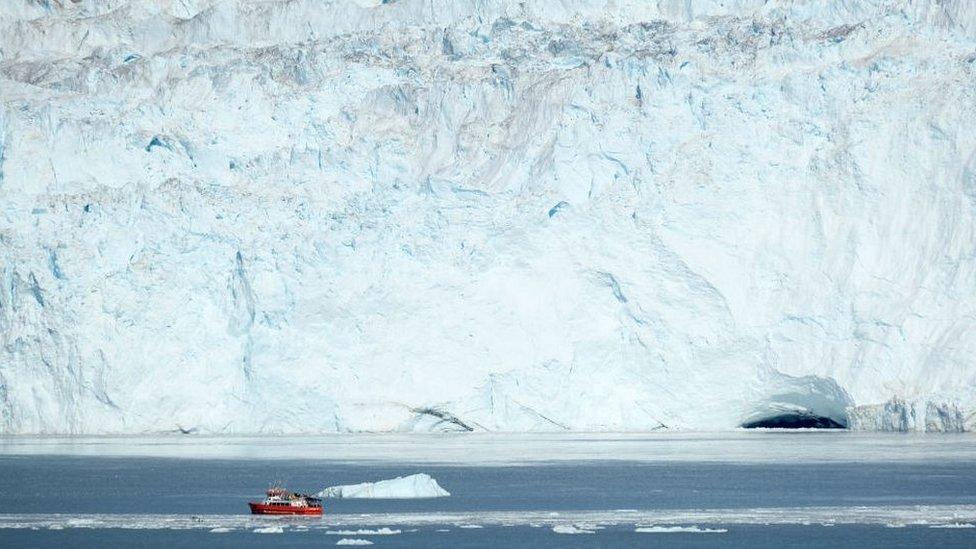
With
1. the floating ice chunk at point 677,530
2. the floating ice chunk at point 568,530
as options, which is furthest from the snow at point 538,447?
the floating ice chunk at point 568,530

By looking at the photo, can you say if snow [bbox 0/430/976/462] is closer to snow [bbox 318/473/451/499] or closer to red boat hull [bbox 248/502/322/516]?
snow [bbox 318/473/451/499]

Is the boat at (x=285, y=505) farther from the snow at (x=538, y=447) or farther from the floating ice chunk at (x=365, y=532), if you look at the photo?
the snow at (x=538, y=447)

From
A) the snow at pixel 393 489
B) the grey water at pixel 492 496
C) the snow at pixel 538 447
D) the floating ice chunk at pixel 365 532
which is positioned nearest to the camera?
the grey water at pixel 492 496

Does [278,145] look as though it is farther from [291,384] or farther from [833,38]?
[833,38]

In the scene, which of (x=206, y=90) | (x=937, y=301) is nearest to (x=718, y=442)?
(x=937, y=301)

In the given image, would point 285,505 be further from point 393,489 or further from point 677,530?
point 677,530

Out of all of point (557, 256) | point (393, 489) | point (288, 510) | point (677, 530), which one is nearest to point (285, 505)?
point (288, 510)
